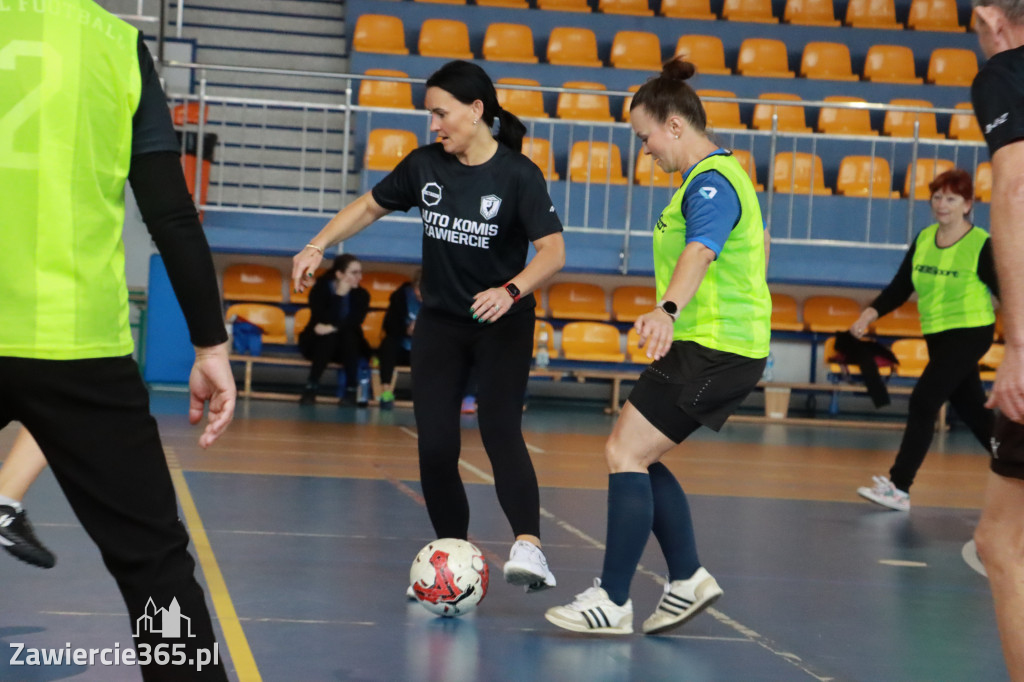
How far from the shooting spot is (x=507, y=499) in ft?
14.1

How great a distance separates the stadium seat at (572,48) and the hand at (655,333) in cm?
1295

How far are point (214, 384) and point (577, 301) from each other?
42.0 feet

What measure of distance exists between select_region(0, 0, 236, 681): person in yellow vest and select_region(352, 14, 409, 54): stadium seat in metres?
13.9

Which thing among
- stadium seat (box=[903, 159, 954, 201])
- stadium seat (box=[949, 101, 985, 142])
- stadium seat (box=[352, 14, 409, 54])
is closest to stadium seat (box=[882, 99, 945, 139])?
stadium seat (box=[949, 101, 985, 142])

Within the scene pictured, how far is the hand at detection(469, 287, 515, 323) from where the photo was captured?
4.04 meters

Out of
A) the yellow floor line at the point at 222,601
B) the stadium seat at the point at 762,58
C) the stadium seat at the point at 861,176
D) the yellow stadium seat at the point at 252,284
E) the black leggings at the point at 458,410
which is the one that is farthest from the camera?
the stadium seat at the point at 762,58

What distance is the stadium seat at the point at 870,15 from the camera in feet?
55.7

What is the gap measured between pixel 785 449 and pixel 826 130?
608cm

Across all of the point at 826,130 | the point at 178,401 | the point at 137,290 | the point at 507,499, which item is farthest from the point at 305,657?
the point at 826,130

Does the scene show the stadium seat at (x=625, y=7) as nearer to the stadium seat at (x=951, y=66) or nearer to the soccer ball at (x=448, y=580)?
the stadium seat at (x=951, y=66)

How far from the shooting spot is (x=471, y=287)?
433cm

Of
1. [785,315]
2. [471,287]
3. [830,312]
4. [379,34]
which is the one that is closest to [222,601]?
[471,287]

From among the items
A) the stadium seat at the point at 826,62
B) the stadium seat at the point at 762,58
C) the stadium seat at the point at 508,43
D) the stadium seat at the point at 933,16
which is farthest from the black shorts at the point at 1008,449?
the stadium seat at the point at 933,16

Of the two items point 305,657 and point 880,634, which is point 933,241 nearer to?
point 880,634
